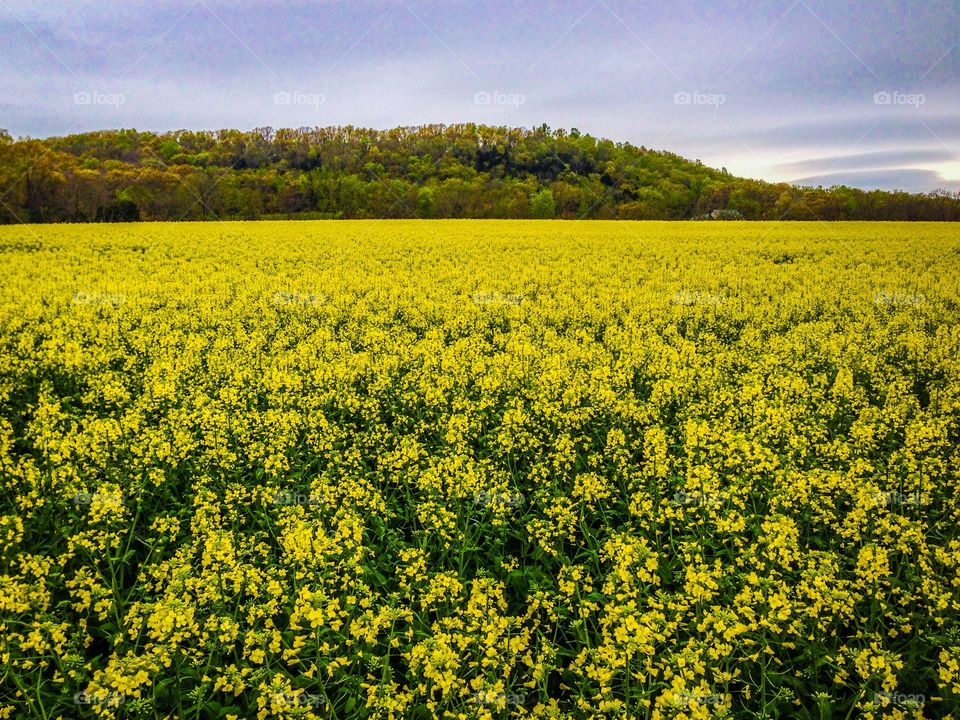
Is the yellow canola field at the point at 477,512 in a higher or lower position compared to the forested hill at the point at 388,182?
lower

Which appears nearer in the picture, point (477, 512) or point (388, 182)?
point (477, 512)

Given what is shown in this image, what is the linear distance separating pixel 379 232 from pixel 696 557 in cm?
4231

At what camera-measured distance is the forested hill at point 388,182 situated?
207 feet

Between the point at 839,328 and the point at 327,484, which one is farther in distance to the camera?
the point at 839,328

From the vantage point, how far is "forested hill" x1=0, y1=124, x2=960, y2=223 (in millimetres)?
63000

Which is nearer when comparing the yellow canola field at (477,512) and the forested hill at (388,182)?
the yellow canola field at (477,512)

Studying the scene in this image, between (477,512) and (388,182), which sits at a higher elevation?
(388,182)

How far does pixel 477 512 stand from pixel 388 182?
265ft

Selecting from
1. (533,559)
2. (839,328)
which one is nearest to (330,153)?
(839,328)

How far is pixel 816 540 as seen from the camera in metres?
5.87

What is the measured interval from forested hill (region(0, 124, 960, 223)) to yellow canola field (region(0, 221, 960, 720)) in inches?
2277

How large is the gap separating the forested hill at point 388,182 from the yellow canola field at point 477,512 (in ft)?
190

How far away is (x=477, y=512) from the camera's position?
6.73 meters

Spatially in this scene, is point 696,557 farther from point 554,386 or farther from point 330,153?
point 330,153
